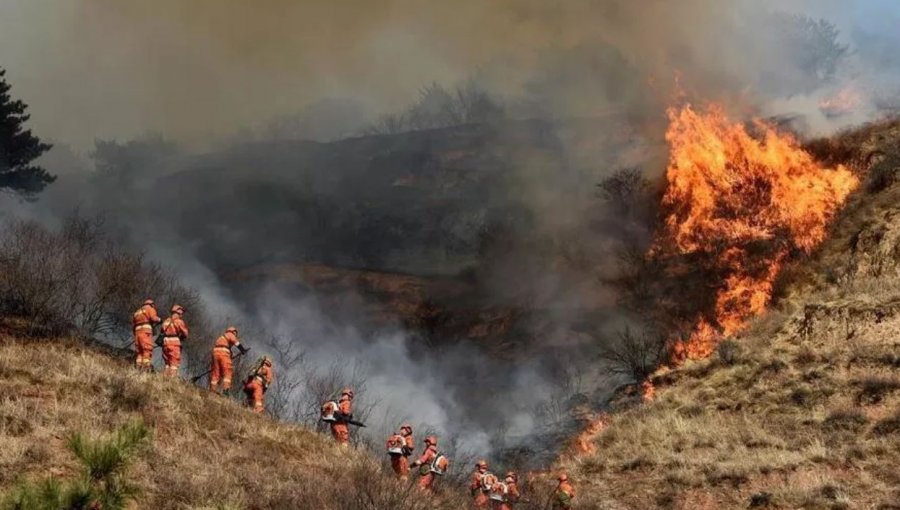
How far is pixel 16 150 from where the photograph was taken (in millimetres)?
33844

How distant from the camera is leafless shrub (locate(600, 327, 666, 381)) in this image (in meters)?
34.1

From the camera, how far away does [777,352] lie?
2400 centimetres

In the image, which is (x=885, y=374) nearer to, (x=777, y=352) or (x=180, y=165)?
(x=777, y=352)

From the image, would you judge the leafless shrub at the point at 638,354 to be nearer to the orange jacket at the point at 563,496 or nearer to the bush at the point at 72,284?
the orange jacket at the point at 563,496

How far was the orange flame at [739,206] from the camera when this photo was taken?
31.5 meters

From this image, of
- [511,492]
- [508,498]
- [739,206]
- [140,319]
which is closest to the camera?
[140,319]

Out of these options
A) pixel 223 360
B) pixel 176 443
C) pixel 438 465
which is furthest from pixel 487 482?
pixel 176 443

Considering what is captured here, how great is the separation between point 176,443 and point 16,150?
2890 cm

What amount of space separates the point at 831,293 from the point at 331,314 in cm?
3565

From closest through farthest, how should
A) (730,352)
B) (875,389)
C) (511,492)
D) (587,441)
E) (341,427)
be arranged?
(341,427) < (511,492) < (875,389) < (587,441) < (730,352)

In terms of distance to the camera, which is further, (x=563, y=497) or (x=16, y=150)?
(x=16, y=150)

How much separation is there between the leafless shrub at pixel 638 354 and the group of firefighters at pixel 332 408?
1855 centimetres

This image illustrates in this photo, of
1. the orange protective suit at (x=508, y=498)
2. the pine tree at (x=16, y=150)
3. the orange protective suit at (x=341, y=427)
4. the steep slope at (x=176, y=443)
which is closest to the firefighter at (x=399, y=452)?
the steep slope at (x=176, y=443)

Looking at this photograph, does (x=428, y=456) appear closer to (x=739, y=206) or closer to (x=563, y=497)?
(x=563, y=497)
